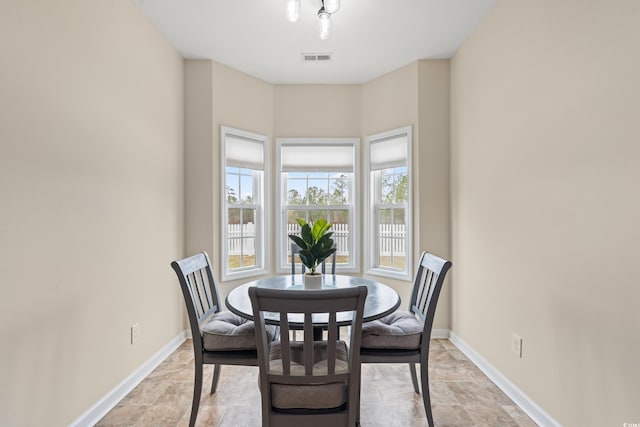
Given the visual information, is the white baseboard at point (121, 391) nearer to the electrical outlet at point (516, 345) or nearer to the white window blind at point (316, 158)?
the white window blind at point (316, 158)

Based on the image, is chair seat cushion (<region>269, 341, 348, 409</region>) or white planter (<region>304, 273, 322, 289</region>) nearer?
chair seat cushion (<region>269, 341, 348, 409</region>)

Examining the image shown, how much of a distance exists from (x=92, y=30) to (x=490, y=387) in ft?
11.5

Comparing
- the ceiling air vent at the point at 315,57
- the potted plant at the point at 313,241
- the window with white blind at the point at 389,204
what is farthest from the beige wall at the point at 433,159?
the potted plant at the point at 313,241

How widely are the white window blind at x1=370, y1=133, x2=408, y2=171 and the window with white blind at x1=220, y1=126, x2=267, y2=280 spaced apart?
4.13ft

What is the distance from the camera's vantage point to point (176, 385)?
2.32 meters

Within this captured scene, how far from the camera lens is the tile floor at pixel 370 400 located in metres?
1.91

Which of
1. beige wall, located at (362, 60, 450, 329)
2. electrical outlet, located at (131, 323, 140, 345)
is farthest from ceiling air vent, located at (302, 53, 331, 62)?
electrical outlet, located at (131, 323, 140, 345)

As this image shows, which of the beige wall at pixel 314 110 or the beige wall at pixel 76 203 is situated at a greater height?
the beige wall at pixel 314 110

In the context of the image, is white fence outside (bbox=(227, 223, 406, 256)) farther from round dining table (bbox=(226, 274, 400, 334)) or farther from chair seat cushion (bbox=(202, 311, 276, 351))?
chair seat cushion (bbox=(202, 311, 276, 351))

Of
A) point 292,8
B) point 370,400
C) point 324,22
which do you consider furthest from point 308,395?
point 324,22

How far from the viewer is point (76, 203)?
1.80 m

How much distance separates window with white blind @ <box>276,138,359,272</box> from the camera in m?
3.70

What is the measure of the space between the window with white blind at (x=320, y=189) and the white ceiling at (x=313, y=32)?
0.81m

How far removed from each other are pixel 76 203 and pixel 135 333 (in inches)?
43.1
